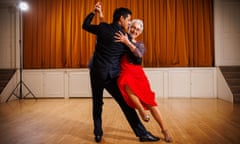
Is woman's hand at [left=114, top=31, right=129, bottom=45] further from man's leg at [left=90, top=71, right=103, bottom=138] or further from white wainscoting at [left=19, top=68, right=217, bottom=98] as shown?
white wainscoting at [left=19, top=68, right=217, bottom=98]

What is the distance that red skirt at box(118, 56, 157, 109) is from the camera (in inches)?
87.2

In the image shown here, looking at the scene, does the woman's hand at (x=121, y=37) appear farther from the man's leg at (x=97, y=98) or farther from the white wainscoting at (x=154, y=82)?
the white wainscoting at (x=154, y=82)

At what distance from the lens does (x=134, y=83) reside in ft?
7.32

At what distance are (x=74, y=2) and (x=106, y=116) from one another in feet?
13.5

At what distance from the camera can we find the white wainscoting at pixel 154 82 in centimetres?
646

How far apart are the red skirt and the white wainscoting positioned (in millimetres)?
4247

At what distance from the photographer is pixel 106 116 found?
3.85m

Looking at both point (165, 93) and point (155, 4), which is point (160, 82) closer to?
point (165, 93)

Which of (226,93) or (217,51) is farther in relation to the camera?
(217,51)

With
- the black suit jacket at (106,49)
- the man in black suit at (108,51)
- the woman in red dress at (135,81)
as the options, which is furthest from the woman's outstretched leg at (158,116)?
the black suit jacket at (106,49)

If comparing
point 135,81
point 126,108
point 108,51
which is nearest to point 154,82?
point 126,108

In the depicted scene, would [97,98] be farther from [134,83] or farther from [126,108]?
[134,83]

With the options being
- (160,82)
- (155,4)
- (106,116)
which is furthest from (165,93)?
(106,116)

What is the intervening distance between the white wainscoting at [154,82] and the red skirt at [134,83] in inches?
167
